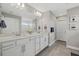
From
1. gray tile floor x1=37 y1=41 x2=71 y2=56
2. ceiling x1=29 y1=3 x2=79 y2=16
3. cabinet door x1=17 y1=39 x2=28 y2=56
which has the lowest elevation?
gray tile floor x1=37 y1=41 x2=71 y2=56

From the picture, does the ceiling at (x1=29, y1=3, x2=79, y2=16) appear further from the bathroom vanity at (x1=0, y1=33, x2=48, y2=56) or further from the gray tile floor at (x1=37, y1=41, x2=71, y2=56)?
the gray tile floor at (x1=37, y1=41, x2=71, y2=56)

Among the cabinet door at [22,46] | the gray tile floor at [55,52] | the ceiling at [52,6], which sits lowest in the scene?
the gray tile floor at [55,52]

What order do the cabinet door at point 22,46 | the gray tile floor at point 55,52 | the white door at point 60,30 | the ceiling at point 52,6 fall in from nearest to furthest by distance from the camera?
1. the cabinet door at point 22,46
2. the gray tile floor at point 55,52
3. the ceiling at point 52,6
4. the white door at point 60,30

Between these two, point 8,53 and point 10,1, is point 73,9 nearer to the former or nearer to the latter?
point 10,1

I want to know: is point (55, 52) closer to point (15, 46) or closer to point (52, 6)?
point (15, 46)

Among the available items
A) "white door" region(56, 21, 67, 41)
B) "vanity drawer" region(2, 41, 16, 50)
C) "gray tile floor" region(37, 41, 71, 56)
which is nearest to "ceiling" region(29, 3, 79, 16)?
"vanity drawer" region(2, 41, 16, 50)

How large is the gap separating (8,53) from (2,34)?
2.32ft

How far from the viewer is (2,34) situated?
1.87 metres

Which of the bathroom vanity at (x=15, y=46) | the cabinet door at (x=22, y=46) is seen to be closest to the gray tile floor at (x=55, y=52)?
the bathroom vanity at (x=15, y=46)

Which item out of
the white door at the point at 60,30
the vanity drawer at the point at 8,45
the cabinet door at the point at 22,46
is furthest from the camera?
the white door at the point at 60,30

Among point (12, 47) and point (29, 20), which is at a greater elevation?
point (29, 20)

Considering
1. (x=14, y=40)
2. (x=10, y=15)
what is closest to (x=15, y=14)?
(x=10, y=15)

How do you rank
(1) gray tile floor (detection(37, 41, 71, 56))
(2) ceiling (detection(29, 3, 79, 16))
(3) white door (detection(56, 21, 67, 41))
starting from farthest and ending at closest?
(3) white door (detection(56, 21, 67, 41)) → (2) ceiling (detection(29, 3, 79, 16)) → (1) gray tile floor (detection(37, 41, 71, 56))

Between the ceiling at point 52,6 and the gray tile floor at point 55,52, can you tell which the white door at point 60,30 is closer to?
the ceiling at point 52,6
